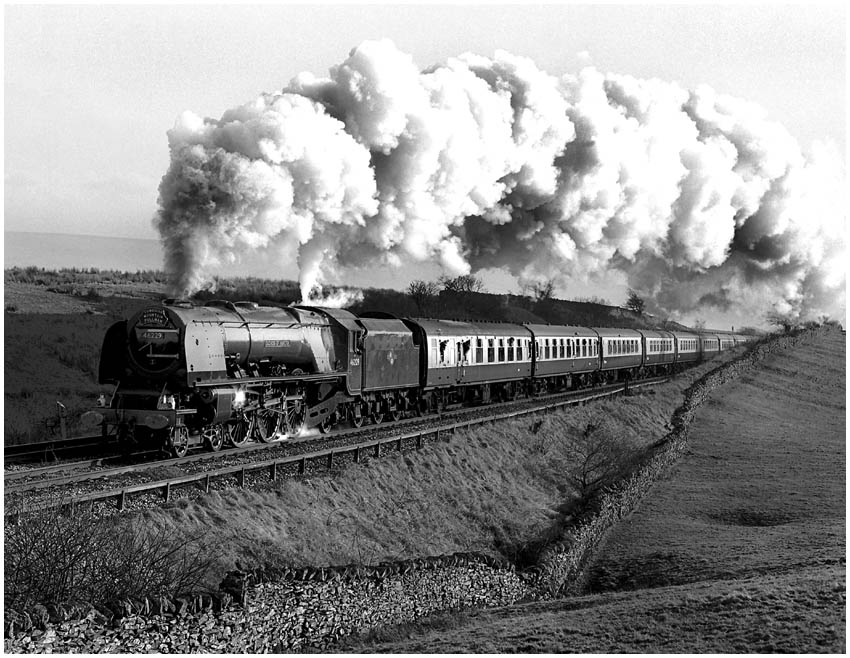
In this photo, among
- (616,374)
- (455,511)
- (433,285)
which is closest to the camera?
(455,511)

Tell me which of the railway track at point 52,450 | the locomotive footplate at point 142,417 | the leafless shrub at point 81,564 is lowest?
the leafless shrub at point 81,564

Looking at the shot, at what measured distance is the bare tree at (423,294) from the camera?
207 feet

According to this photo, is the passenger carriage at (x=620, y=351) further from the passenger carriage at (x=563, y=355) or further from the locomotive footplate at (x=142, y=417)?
the locomotive footplate at (x=142, y=417)

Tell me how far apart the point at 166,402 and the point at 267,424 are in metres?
3.38

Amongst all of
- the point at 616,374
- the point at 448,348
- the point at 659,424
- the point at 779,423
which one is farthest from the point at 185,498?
the point at 616,374

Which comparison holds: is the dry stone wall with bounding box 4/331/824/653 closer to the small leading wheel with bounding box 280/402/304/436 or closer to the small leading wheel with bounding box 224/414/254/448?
the small leading wheel with bounding box 224/414/254/448

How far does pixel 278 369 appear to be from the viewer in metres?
19.0

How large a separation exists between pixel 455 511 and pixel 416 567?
5471 millimetres

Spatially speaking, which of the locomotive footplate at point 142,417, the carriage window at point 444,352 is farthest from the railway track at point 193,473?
the carriage window at point 444,352

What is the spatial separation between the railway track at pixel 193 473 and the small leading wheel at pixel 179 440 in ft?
1.32

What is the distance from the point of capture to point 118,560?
10.6 meters

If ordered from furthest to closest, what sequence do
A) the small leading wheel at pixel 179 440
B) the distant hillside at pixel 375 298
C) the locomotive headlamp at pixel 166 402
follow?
the distant hillside at pixel 375 298
the small leading wheel at pixel 179 440
the locomotive headlamp at pixel 166 402

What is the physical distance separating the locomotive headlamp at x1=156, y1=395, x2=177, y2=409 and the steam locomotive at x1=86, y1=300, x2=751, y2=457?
0.07 ft

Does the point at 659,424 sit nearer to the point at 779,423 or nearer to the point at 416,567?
the point at 779,423
